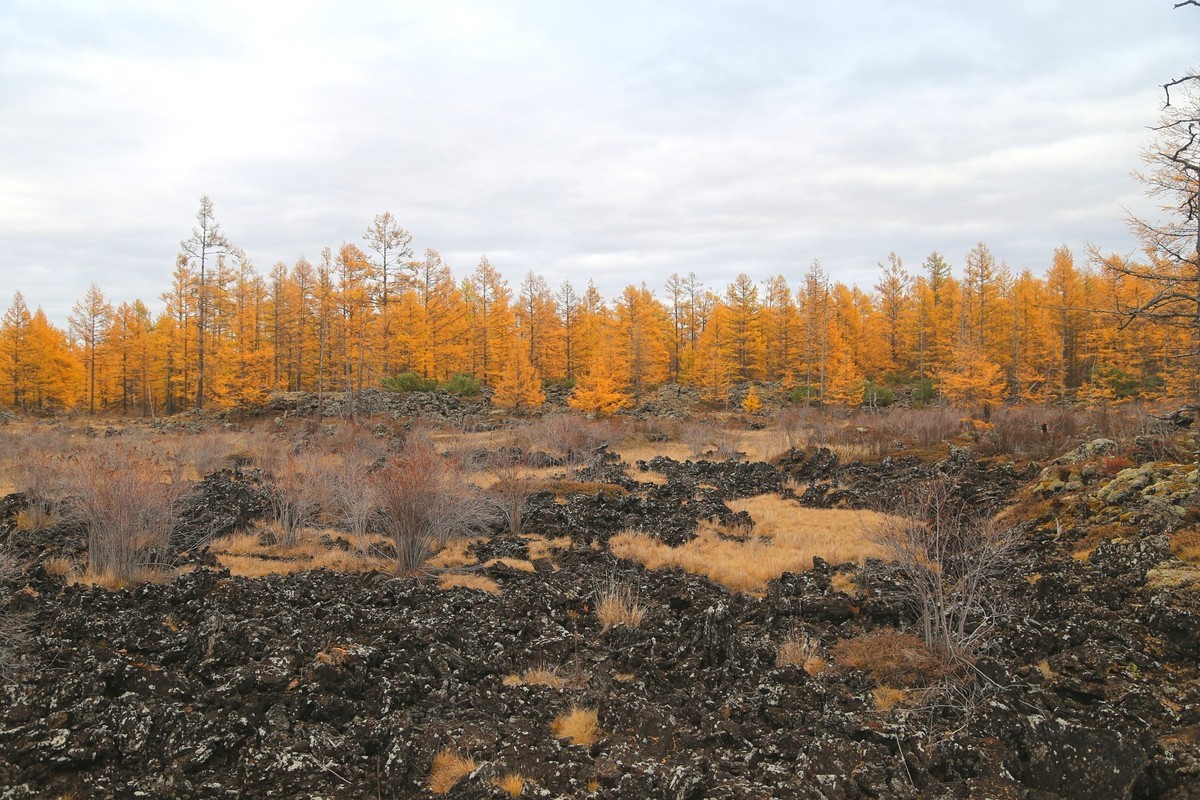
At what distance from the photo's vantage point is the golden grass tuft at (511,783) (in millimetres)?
3868

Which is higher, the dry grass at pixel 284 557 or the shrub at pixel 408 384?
the shrub at pixel 408 384

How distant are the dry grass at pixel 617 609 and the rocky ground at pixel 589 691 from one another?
20 cm

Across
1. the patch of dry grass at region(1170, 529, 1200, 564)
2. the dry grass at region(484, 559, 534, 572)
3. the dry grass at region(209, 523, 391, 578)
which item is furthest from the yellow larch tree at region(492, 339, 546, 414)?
the patch of dry grass at region(1170, 529, 1200, 564)

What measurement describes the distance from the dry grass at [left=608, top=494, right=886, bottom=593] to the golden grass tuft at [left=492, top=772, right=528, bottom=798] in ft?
16.3

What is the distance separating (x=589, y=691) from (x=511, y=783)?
1.37 m

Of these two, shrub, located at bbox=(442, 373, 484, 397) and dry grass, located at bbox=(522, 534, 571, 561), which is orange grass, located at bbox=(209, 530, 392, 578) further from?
shrub, located at bbox=(442, 373, 484, 397)

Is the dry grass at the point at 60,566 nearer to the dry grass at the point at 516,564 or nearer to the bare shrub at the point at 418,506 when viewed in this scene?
the bare shrub at the point at 418,506

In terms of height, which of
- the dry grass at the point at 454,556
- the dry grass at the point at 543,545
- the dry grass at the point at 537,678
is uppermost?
the dry grass at the point at 454,556

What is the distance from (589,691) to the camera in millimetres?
5242

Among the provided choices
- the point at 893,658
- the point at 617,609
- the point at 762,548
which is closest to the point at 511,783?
the point at 617,609

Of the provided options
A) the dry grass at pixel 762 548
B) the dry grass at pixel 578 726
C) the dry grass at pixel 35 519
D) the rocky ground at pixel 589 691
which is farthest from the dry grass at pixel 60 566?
the dry grass at pixel 762 548

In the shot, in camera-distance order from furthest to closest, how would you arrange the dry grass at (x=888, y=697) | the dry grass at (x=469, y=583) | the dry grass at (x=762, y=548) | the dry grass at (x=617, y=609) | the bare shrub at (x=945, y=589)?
the dry grass at (x=762, y=548)
the dry grass at (x=469, y=583)
the dry grass at (x=617, y=609)
the bare shrub at (x=945, y=589)
the dry grass at (x=888, y=697)

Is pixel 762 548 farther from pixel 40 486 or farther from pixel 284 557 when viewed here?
pixel 40 486

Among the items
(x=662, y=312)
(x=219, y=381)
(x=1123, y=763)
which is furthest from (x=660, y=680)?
(x=662, y=312)
